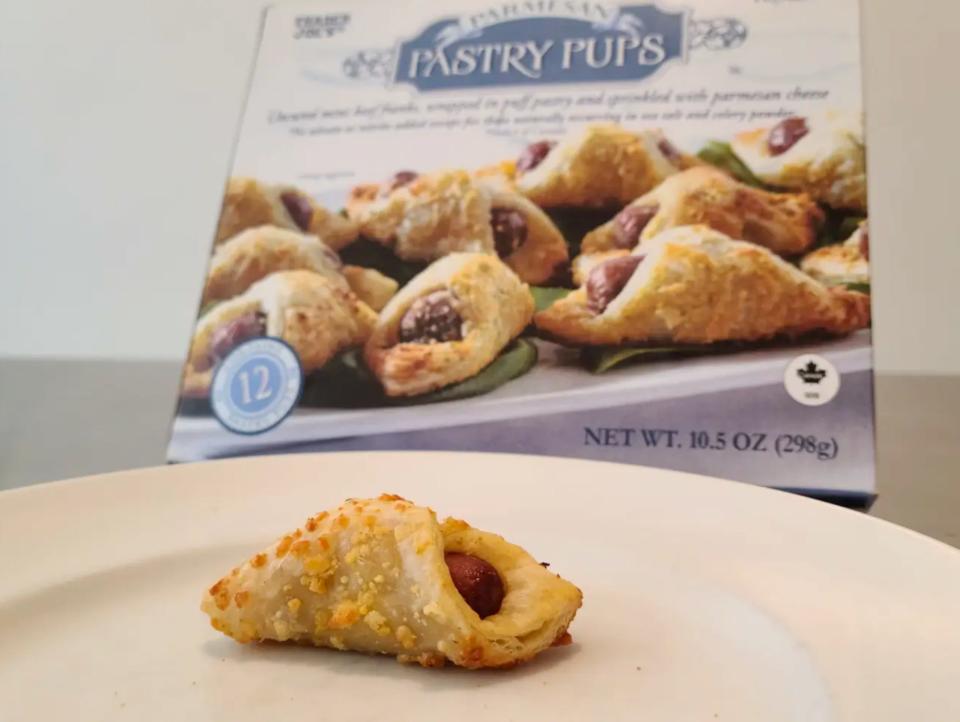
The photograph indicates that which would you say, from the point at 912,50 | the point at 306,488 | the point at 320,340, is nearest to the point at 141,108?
the point at 320,340

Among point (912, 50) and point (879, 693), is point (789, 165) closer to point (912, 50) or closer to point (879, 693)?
A: point (912, 50)

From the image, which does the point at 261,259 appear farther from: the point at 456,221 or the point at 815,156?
the point at 815,156

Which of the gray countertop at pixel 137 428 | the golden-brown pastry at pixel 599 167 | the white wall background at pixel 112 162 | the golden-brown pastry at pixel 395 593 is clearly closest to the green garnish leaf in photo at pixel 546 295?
the golden-brown pastry at pixel 599 167

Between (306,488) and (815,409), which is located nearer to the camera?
(306,488)

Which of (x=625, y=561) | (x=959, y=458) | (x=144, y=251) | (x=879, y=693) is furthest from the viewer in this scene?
(x=144, y=251)

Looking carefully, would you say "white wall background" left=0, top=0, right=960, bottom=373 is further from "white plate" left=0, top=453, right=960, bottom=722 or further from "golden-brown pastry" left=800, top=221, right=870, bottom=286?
"golden-brown pastry" left=800, top=221, right=870, bottom=286

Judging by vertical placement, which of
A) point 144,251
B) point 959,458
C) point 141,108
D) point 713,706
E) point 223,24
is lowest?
point 713,706

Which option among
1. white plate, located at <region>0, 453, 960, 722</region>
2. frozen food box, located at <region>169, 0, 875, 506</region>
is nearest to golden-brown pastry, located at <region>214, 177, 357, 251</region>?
frozen food box, located at <region>169, 0, 875, 506</region>
